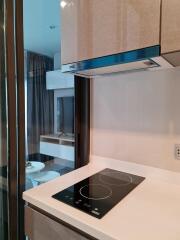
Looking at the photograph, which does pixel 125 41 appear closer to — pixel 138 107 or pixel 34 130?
pixel 138 107

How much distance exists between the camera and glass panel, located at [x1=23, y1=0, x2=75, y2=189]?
1937 mm

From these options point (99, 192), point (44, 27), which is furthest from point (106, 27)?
point (44, 27)

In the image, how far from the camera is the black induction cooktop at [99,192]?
0.85 metres

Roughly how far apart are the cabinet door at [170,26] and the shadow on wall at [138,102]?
0.39 metres

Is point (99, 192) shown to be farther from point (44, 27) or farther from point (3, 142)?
point (44, 27)

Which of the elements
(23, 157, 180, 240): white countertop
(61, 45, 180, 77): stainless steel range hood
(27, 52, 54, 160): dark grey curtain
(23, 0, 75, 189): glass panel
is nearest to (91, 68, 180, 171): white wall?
(23, 157, 180, 240): white countertop

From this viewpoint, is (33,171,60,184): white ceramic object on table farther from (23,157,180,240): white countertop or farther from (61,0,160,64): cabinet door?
(61,0,160,64): cabinet door

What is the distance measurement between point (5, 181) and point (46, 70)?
1.34m

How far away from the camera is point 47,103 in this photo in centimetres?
225

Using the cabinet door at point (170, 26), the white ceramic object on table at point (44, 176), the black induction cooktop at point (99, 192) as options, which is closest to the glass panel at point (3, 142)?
the black induction cooktop at point (99, 192)

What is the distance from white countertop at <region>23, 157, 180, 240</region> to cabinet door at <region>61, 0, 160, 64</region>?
720 mm

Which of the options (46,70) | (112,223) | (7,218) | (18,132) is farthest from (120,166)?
(46,70)

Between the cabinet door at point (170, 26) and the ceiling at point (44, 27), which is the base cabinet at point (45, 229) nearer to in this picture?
the cabinet door at point (170, 26)

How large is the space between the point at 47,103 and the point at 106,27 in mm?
1484
